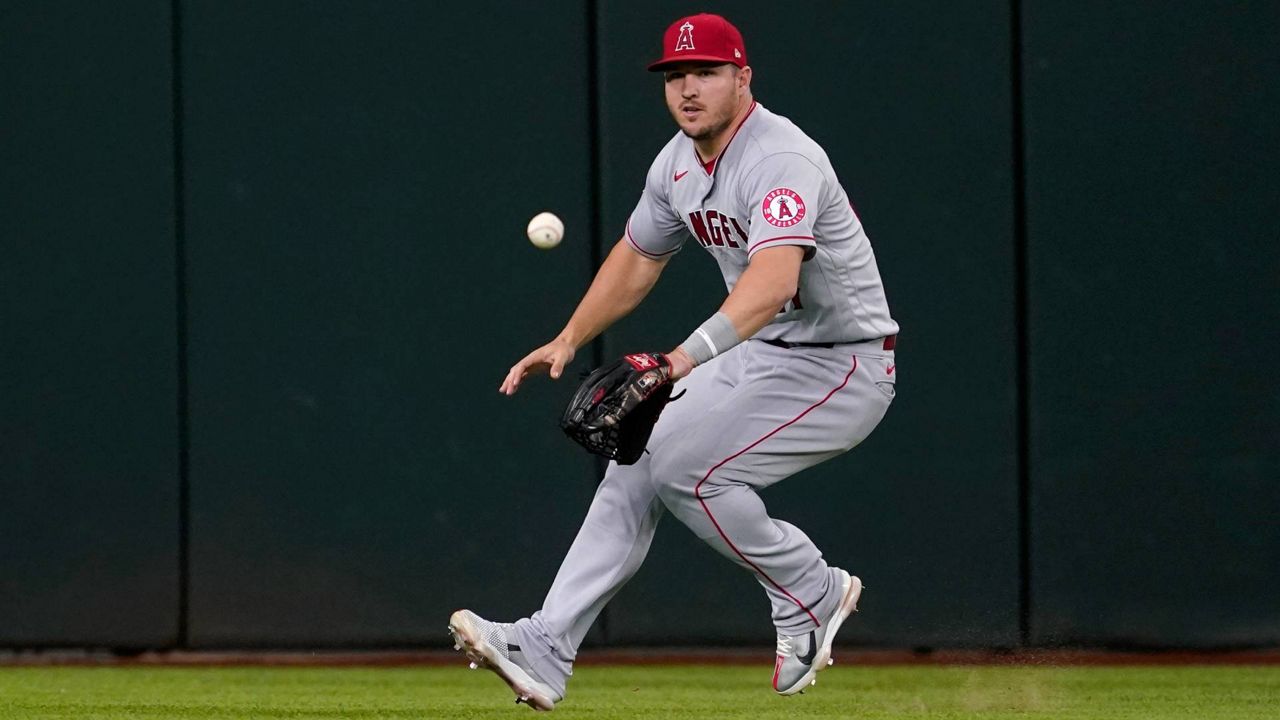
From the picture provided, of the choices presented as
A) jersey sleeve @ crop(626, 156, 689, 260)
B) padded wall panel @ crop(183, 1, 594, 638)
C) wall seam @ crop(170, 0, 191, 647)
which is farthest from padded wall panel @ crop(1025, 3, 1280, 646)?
wall seam @ crop(170, 0, 191, 647)

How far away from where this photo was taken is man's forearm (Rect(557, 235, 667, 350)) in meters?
4.23

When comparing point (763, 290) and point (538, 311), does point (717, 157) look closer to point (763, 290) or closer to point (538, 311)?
point (763, 290)

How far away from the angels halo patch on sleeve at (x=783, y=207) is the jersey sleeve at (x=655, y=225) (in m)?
0.50

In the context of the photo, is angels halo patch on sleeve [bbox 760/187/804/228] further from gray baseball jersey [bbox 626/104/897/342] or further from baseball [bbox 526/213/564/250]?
baseball [bbox 526/213/564/250]

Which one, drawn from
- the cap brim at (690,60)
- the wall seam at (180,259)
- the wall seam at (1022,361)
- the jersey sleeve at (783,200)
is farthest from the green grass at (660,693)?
the cap brim at (690,60)

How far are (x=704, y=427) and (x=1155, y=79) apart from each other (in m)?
2.66

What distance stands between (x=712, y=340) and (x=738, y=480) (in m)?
0.46

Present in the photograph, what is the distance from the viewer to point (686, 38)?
386 centimetres

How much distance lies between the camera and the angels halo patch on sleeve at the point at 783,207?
374 centimetres

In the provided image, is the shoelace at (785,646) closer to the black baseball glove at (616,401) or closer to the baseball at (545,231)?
the black baseball glove at (616,401)

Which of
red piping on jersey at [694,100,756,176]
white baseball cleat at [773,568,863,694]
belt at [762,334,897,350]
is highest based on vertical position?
red piping on jersey at [694,100,756,176]

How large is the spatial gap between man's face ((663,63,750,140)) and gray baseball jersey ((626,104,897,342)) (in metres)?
0.07

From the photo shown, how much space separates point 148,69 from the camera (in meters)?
5.89

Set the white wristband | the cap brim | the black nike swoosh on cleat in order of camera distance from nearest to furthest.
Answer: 1. the white wristband
2. the cap brim
3. the black nike swoosh on cleat
